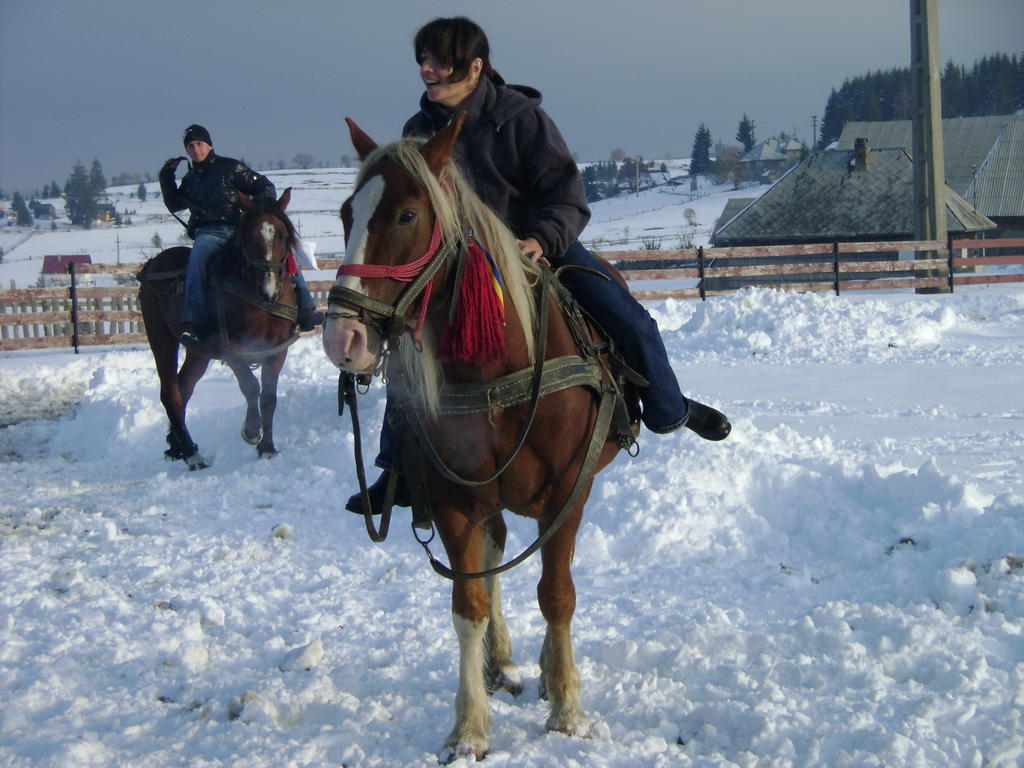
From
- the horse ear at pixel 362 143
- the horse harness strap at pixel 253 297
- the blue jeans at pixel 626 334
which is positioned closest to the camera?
the horse ear at pixel 362 143

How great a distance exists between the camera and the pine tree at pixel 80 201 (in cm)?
8650

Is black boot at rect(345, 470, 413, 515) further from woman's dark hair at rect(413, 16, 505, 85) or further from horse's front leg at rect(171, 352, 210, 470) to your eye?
horse's front leg at rect(171, 352, 210, 470)

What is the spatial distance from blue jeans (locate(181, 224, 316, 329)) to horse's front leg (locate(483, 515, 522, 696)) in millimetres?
4878

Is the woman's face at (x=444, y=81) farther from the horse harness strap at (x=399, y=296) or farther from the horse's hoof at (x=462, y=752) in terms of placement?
the horse's hoof at (x=462, y=752)

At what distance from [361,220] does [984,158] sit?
6565cm

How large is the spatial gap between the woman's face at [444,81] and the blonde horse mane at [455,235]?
1.70ft

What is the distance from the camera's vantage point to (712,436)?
4562mm

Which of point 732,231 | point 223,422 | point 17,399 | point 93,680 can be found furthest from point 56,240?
point 93,680

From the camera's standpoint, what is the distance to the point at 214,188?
342 inches

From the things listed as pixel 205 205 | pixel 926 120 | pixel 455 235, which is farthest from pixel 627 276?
pixel 455 235

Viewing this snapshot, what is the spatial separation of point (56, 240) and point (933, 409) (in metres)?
74.5

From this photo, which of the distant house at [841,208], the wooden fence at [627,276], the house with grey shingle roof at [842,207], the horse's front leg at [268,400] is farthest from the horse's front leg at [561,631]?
the house with grey shingle roof at [842,207]

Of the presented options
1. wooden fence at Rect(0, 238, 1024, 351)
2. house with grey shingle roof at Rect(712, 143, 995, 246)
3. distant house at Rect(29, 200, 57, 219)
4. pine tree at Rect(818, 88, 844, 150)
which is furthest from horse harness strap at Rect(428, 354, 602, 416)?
pine tree at Rect(818, 88, 844, 150)

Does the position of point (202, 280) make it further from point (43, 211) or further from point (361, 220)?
point (43, 211)
